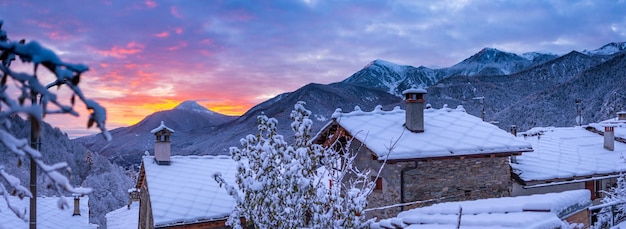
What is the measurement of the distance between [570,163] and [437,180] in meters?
7.02

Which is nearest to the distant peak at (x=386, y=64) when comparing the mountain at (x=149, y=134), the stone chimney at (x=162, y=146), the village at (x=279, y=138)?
the mountain at (x=149, y=134)

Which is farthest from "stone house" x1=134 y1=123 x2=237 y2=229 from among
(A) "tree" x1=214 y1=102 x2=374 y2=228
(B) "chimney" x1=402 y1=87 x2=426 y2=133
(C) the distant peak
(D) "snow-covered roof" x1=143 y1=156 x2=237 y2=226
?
(C) the distant peak

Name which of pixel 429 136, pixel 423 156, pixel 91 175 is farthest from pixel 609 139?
pixel 91 175

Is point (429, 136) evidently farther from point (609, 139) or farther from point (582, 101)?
point (582, 101)

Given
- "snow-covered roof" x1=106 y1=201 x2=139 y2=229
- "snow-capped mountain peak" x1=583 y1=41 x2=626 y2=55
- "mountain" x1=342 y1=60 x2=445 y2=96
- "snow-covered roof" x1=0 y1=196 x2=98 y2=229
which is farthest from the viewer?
"snow-capped mountain peak" x1=583 y1=41 x2=626 y2=55

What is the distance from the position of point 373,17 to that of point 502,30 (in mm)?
26021

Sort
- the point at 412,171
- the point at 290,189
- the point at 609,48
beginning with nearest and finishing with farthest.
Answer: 1. the point at 290,189
2. the point at 412,171
3. the point at 609,48

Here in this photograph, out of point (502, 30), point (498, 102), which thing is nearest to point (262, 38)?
point (502, 30)

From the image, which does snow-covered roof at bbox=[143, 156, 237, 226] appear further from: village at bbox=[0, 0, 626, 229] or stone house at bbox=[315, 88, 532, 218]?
stone house at bbox=[315, 88, 532, 218]

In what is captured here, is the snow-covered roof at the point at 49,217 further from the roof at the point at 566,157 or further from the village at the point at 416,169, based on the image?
the roof at the point at 566,157

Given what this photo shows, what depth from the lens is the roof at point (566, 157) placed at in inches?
539

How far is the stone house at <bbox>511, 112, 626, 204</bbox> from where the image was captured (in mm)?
13297

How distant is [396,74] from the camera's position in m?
119

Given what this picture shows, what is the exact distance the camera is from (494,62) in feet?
407
